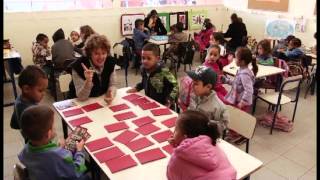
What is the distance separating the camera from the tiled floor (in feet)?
9.53

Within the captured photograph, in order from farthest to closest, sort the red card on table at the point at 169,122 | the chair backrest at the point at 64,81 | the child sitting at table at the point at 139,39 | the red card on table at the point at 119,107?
the child sitting at table at the point at 139,39
the chair backrest at the point at 64,81
the red card on table at the point at 119,107
the red card on table at the point at 169,122

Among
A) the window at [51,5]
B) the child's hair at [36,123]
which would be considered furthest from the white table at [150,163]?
the window at [51,5]

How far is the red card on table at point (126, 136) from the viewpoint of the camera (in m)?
1.99

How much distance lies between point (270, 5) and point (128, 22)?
3394 millimetres

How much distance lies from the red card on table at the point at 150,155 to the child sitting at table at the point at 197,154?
0.22 metres

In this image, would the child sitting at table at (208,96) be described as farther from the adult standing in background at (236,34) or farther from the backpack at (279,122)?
the adult standing in background at (236,34)

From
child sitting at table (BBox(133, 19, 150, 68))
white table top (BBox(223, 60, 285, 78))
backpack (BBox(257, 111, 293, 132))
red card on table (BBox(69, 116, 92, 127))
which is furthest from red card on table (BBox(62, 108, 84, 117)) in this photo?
child sitting at table (BBox(133, 19, 150, 68))

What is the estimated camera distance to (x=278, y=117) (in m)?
3.85

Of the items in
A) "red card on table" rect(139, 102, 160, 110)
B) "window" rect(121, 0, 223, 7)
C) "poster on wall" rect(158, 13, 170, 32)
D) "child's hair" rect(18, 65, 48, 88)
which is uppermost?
"window" rect(121, 0, 223, 7)

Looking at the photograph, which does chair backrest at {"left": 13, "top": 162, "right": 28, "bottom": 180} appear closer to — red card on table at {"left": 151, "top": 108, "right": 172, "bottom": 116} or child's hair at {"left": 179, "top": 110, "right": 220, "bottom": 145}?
child's hair at {"left": 179, "top": 110, "right": 220, "bottom": 145}

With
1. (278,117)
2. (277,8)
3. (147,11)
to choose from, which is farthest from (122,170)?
(277,8)

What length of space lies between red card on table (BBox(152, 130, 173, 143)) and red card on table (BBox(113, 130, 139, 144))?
13 centimetres

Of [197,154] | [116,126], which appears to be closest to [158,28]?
[116,126]

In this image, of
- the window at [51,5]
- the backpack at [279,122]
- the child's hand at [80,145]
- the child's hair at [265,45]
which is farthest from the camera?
the window at [51,5]
